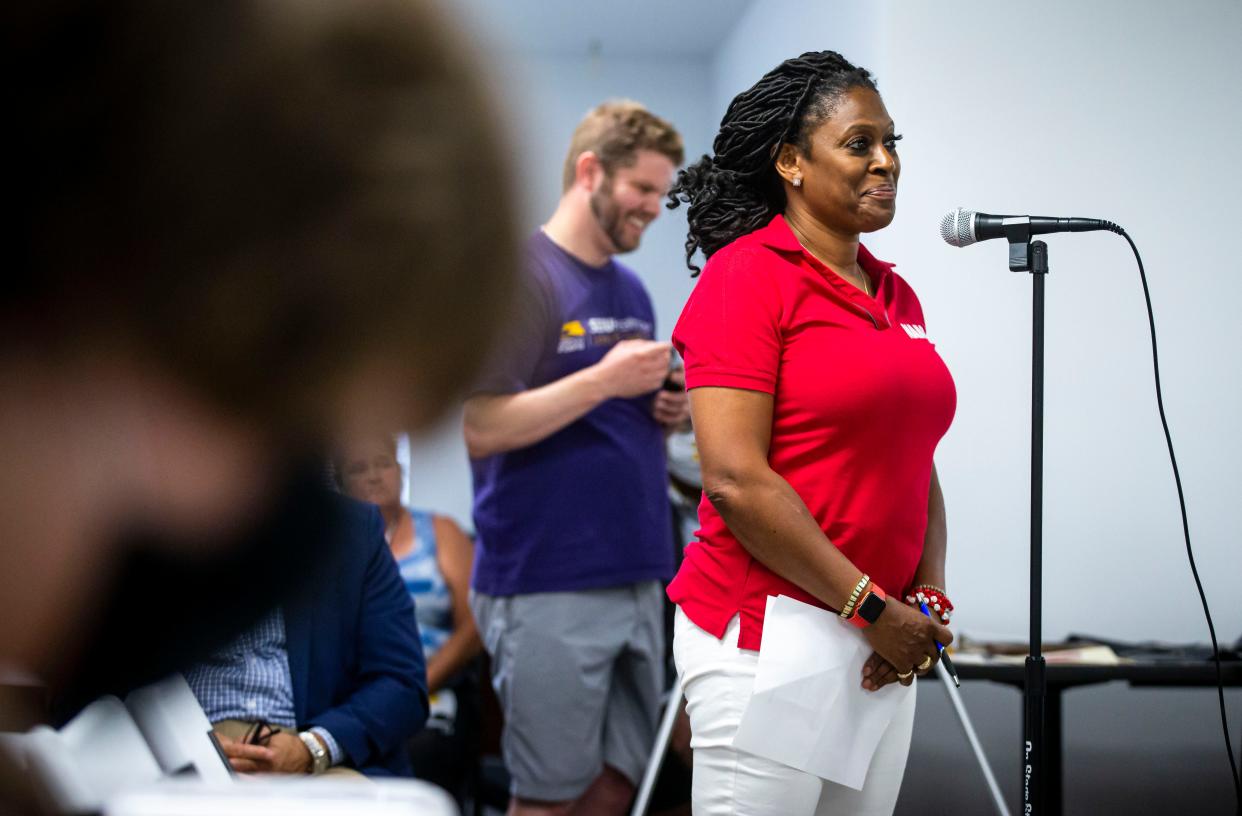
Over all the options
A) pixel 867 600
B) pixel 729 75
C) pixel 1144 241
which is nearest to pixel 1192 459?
pixel 1144 241

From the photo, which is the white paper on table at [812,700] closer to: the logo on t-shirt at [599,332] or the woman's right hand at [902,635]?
the woman's right hand at [902,635]

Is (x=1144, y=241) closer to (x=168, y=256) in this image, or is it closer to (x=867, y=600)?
(x=867, y=600)

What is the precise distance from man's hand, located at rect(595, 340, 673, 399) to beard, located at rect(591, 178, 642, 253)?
24 centimetres

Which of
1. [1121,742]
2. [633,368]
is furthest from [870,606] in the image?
[1121,742]

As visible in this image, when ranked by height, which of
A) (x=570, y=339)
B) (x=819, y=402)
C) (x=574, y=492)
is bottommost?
(x=574, y=492)

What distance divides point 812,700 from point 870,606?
0.13 meters

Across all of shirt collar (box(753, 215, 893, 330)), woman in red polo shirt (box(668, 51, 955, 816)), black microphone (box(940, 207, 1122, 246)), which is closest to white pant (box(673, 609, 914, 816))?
woman in red polo shirt (box(668, 51, 955, 816))

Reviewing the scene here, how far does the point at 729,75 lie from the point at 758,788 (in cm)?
287

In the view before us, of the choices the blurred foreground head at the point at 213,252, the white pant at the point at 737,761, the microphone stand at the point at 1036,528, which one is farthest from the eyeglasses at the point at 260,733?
the blurred foreground head at the point at 213,252

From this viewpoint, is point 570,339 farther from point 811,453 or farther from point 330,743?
point 811,453

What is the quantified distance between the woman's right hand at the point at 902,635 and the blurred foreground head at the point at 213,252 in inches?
43.6

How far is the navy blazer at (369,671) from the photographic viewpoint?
Result: 6.21 ft

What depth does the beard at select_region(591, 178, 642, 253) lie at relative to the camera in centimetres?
231

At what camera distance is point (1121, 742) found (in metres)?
2.78
